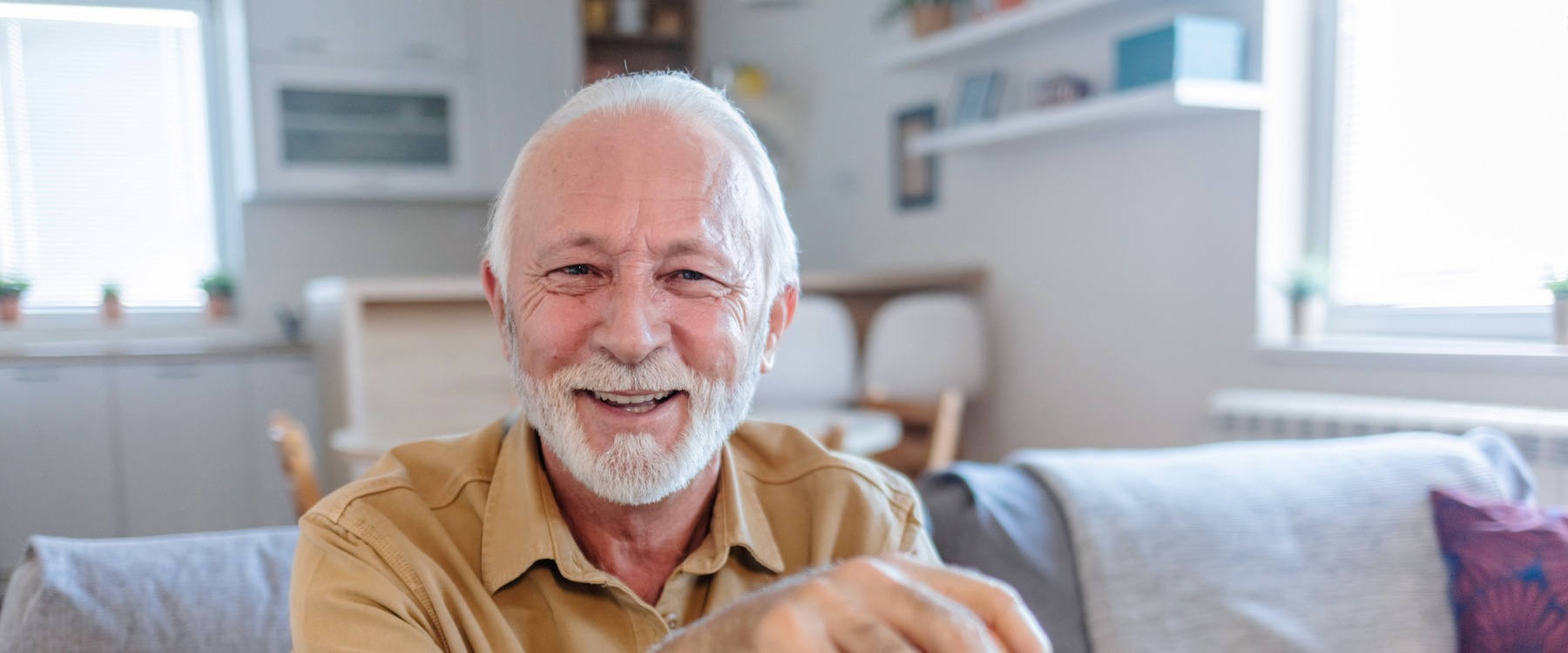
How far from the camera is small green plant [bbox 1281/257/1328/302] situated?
2502mm

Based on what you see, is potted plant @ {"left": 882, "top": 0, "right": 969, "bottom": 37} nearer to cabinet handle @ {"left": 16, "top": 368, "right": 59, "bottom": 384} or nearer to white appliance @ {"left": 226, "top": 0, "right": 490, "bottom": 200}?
white appliance @ {"left": 226, "top": 0, "right": 490, "bottom": 200}

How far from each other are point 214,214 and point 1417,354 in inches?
185

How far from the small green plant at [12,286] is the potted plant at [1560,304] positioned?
5271 millimetres

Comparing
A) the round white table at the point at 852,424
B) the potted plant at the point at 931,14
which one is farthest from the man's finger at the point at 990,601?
the potted plant at the point at 931,14

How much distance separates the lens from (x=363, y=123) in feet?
15.0

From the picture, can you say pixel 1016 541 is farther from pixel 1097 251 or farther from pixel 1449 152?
pixel 1097 251

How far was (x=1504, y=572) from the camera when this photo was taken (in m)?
1.42

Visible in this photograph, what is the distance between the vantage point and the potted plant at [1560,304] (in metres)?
1.99

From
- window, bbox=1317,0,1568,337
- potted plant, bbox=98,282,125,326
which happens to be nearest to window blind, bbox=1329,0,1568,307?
window, bbox=1317,0,1568,337

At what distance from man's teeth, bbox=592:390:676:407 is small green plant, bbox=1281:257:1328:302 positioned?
79.5 inches

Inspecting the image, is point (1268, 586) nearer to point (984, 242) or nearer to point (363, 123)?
point (984, 242)

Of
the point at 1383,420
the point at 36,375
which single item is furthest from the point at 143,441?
the point at 1383,420

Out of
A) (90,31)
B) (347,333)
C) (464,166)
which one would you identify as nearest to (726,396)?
(347,333)

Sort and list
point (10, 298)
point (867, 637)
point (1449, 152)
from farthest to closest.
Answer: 1. point (10, 298)
2. point (1449, 152)
3. point (867, 637)
